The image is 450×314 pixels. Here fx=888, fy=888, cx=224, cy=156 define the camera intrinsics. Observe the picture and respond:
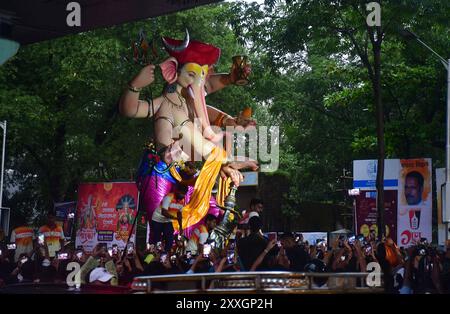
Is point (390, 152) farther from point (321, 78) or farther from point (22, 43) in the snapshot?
point (22, 43)

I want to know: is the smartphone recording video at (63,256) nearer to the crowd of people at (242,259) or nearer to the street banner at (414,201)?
the crowd of people at (242,259)

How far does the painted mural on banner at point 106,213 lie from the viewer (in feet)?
64.1

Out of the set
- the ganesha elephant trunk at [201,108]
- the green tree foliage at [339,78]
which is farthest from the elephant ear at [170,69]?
the green tree foliage at [339,78]

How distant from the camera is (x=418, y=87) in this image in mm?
19141

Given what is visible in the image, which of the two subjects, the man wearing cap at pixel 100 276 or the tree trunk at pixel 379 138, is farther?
the tree trunk at pixel 379 138

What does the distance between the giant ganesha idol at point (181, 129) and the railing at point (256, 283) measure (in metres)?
9.70

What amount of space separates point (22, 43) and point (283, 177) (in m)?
14.2

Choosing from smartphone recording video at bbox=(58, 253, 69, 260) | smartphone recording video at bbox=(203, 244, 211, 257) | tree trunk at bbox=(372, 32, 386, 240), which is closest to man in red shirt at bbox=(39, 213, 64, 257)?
smartphone recording video at bbox=(58, 253, 69, 260)

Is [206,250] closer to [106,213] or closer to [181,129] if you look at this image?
[181,129]

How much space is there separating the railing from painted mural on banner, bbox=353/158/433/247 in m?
8.77

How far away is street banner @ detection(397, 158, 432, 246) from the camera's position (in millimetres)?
16156

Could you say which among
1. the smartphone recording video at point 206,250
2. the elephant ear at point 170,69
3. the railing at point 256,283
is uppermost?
the elephant ear at point 170,69

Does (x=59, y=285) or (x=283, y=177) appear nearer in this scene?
(x=59, y=285)
